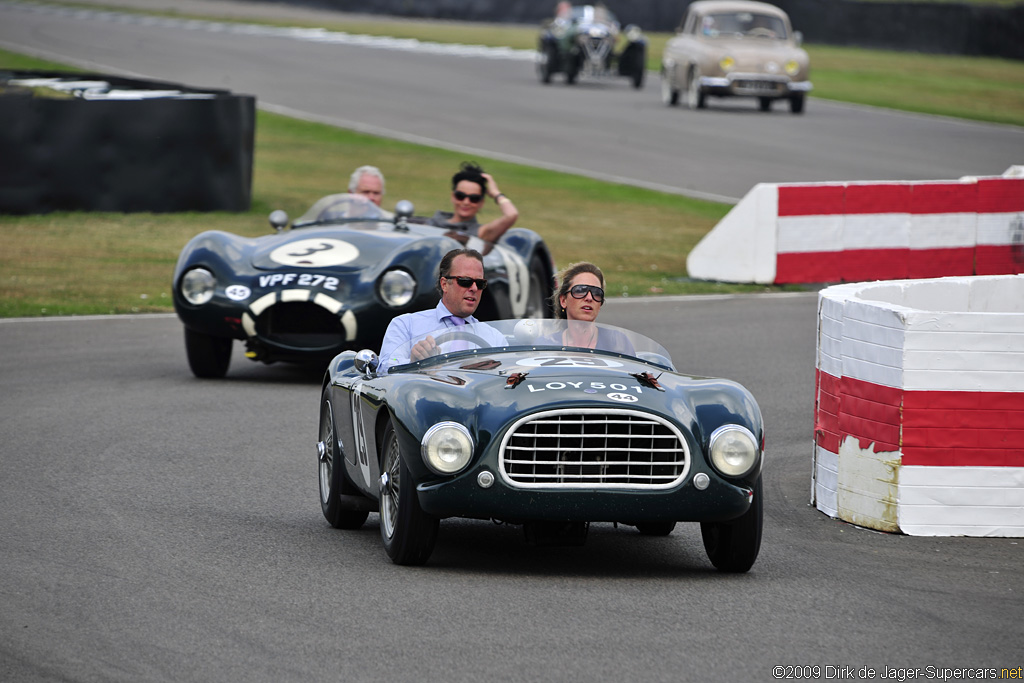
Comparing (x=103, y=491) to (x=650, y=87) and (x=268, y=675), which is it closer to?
(x=268, y=675)

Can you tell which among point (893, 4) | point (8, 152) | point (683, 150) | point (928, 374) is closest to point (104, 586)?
point (928, 374)

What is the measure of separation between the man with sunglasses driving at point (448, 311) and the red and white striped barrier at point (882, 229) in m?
9.48

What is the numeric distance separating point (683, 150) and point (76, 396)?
1893 centimetres

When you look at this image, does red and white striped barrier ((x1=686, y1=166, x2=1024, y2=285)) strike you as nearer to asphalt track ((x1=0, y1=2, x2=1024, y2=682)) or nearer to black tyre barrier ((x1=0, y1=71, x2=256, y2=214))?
black tyre barrier ((x1=0, y1=71, x2=256, y2=214))

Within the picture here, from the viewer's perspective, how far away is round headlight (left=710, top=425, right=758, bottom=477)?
6.09 metres

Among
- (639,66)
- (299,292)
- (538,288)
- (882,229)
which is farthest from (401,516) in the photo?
(639,66)

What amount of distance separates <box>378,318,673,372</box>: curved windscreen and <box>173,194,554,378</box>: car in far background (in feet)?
13.1

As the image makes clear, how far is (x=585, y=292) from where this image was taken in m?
7.30

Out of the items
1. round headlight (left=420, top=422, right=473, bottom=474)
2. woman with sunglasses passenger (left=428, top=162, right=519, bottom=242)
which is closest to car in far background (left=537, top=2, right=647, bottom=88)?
woman with sunglasses passenger (left=428, top=162, right=519, bottom=242)

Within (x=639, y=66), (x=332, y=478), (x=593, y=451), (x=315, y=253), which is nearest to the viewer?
(x=593, y=451)

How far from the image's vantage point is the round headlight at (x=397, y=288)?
1110 cm

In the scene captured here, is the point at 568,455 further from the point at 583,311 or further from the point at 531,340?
the point at 583,311

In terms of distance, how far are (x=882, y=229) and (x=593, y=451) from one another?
36.8 ft

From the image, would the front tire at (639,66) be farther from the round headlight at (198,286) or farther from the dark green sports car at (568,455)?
the dark green sports car at (568,455)
